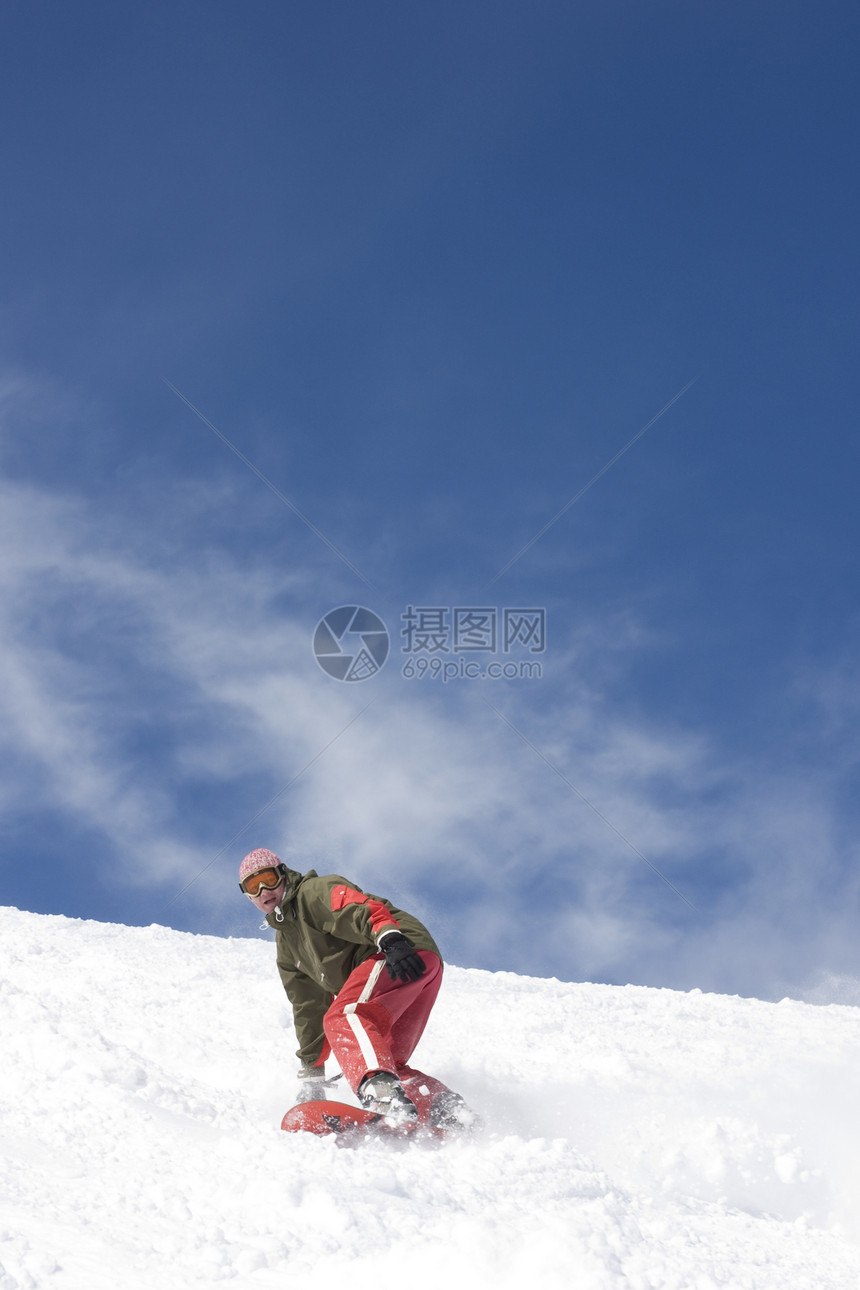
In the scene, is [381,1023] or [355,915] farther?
[355,915]

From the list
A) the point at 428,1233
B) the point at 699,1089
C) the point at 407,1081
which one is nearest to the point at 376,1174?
the point at 428,1233

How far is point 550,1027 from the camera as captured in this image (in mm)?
7320

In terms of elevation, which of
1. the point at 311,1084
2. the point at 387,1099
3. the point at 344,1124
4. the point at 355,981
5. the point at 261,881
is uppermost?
the point at 261,881

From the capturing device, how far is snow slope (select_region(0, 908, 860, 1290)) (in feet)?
9.22

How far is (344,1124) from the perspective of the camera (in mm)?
3994

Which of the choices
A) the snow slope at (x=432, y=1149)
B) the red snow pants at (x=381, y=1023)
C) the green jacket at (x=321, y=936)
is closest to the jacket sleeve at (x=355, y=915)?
the green jacket at (x=321, y=936)

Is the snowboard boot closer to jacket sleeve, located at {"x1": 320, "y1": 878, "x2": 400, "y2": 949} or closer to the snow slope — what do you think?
the snow slope

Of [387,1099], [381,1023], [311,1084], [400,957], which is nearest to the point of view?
[387,1099]

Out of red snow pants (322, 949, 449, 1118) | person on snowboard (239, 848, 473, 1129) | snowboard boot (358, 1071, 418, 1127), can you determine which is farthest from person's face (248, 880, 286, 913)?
snowboard boot (358, 1071, 418, 1127)

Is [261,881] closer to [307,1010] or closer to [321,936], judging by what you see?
[321,936]

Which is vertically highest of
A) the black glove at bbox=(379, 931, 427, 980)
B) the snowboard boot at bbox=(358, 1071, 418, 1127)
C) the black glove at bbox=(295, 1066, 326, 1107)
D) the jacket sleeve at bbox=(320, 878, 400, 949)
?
the jacket sleeve at bbox=(320, 878, 400, 949)

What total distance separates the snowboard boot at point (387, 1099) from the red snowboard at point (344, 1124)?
0.03 meters

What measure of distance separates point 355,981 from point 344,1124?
84 centimetres

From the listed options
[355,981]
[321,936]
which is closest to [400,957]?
[355,981]
